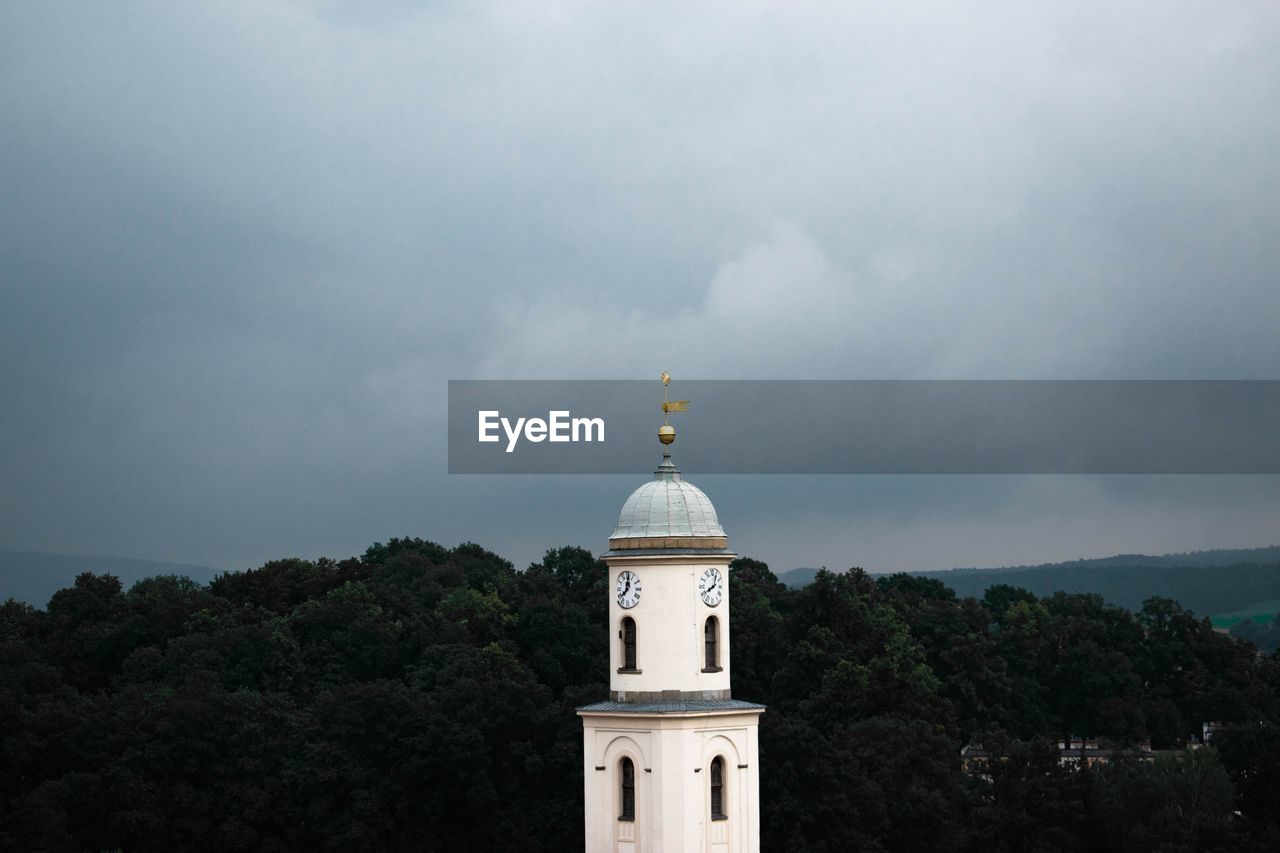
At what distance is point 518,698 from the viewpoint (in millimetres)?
78375

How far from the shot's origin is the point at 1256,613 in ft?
217

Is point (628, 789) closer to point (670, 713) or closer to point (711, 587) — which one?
point (670, 713)

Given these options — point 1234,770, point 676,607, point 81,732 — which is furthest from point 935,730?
point 676,607

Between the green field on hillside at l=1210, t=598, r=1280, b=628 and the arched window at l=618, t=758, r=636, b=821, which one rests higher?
the green field on hillside at l=1210, t=598, r=1280, b=628

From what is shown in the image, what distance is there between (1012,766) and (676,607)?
32958 millimetres

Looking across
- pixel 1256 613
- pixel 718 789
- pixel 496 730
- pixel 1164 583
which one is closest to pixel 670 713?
pixel 718 789

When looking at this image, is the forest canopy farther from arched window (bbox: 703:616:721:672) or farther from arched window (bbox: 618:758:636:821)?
arched window (bbox: 703:616:721:672)

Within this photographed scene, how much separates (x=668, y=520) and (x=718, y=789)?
682 centimetres

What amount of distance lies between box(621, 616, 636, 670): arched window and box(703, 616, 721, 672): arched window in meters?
1.78

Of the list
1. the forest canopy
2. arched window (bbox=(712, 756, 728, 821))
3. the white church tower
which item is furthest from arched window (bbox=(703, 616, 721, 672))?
the forest canopy

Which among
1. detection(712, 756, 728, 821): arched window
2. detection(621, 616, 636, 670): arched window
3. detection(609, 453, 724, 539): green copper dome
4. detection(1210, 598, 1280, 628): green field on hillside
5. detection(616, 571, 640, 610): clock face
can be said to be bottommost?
detection(712, 756, 728, 821): arched window

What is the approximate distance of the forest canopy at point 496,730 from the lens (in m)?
74.2

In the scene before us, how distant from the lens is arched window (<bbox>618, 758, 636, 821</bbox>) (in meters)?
48.0

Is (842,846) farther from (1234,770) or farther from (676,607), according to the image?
(676,607)
